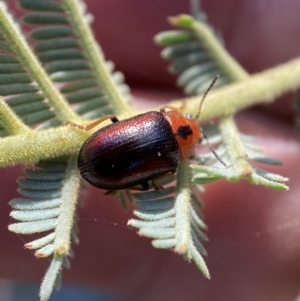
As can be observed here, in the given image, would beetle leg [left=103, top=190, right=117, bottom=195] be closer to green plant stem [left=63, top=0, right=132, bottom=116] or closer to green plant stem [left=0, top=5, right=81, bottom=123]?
green plant stem [left=0, top=5, right=81, bottom=123]

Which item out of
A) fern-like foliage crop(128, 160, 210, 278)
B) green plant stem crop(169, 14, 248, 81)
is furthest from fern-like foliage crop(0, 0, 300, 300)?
green plant stem crop(169, 14, 248, 81)

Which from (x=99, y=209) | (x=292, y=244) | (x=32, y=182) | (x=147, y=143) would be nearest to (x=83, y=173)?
(x=32, y=182)

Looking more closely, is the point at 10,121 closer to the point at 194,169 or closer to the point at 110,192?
the point at 110,192

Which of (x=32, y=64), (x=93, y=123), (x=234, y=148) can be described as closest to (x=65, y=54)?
(x=32, y=64)

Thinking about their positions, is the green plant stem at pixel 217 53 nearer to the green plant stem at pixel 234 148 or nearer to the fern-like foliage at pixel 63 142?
the fern-like foliage at pixel 63 142

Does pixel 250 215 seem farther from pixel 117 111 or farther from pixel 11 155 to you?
pixel 11 155

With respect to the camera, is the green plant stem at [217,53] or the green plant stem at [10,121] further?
the green plant stem at [217,53]

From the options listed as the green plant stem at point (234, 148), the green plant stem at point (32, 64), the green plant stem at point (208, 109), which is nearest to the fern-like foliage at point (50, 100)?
the green plant stem at point (32, 64)
